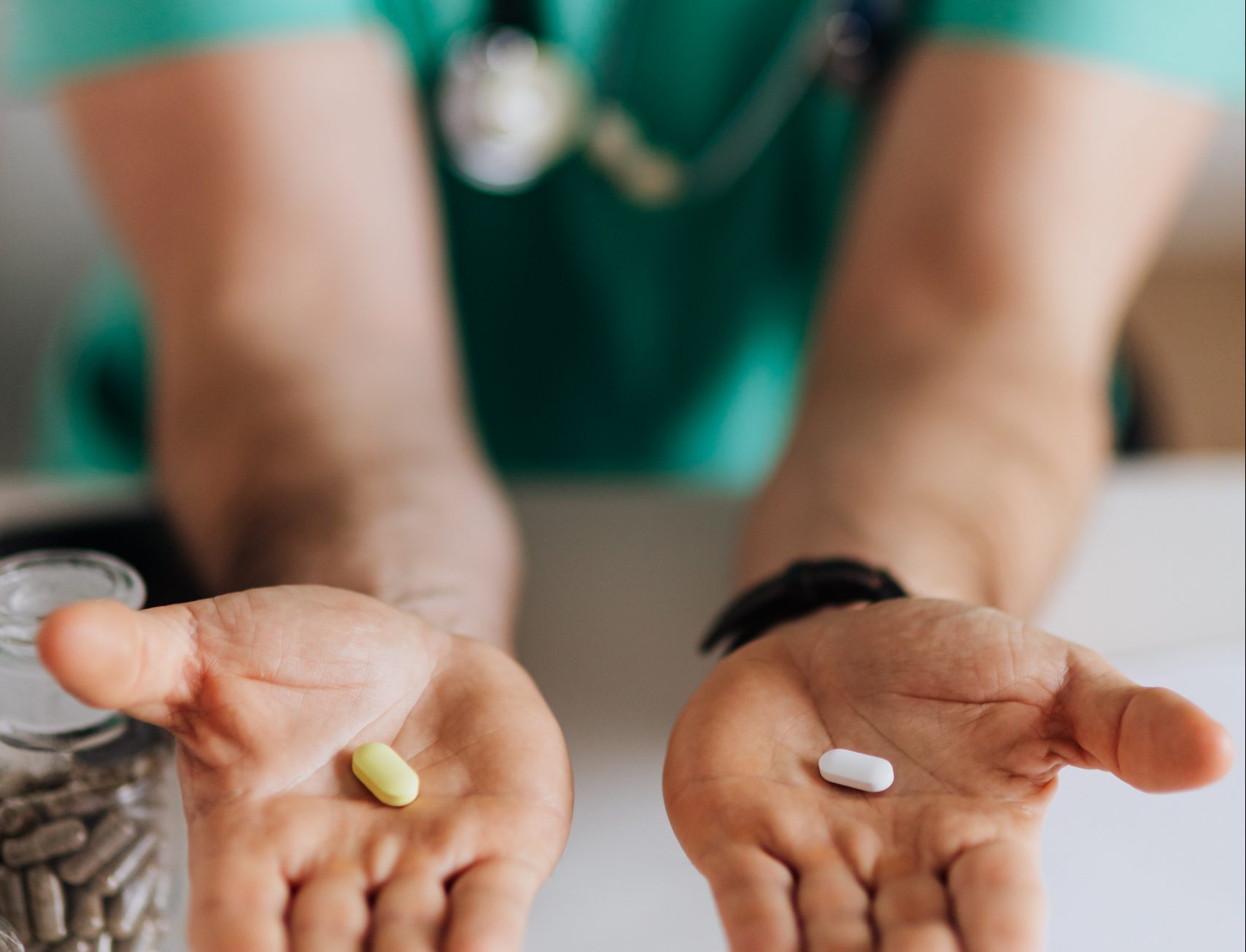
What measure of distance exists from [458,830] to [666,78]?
0.60 metres

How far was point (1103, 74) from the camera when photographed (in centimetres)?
64

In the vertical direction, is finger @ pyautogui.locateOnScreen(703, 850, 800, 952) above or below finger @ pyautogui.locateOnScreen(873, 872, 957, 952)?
below

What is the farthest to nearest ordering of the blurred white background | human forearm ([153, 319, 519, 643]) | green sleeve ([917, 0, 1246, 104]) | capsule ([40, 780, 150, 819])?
the blurred white background, green sleeve ([917, 0, 1246, 104]), human forearm ([153, 319, 519, 643]), capsule ([40, 780, 150, 819])

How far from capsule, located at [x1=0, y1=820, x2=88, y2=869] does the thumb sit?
10 centimetres

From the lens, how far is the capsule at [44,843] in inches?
14.8

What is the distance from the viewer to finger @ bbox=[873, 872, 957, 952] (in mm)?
300

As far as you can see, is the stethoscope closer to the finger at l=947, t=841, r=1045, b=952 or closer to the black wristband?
the black wristband

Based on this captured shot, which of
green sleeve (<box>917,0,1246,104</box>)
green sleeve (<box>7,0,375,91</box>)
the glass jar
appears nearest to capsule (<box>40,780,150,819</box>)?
the glass jar

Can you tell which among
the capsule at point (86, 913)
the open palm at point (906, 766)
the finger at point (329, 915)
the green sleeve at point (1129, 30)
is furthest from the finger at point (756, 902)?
the green sleeve at point (1129, 30)

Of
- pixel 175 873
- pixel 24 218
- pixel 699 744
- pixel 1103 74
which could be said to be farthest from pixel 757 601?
pixel 24 218

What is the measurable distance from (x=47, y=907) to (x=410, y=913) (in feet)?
0.48

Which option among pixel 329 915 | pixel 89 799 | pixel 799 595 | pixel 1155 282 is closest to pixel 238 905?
pixel 329 915

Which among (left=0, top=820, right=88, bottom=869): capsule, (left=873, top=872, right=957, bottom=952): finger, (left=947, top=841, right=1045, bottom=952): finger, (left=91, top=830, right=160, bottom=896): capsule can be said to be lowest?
(left=91, top=830, right=160, bottom=896): capsule

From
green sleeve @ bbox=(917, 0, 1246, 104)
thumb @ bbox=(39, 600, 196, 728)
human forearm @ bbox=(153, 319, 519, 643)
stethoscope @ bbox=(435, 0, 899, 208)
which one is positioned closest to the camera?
thumb @ bbox=(39, 600, 196, 728)
